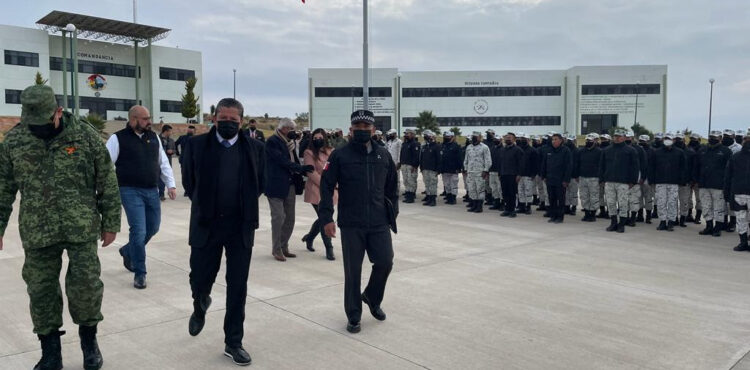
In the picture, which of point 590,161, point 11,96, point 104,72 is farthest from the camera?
point 104,72

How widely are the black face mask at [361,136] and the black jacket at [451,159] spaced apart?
34.6 feet

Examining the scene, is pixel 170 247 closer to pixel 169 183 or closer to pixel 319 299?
pixel 169 183

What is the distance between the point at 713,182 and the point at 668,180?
0.80 meters

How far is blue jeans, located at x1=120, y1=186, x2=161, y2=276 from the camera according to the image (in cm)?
610

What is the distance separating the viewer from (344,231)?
5008mm

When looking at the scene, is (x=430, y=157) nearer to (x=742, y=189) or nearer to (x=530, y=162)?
(x=530, y=162)

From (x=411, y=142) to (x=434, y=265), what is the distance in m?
8.90

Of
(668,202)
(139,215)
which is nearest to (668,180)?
(668,202)

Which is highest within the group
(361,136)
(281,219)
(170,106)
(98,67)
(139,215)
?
(98,67)

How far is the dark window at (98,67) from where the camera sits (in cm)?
5344

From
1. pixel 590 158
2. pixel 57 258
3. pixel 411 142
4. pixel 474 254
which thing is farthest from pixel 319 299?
pixel 411 142

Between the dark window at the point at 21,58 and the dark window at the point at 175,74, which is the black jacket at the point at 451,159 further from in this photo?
the dark window at the point at 175,74

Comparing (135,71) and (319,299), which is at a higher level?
(135,71)

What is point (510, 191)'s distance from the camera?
531 inches
